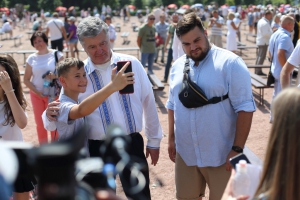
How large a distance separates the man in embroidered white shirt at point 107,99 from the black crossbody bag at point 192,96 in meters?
0.35

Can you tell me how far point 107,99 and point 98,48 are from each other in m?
0.38

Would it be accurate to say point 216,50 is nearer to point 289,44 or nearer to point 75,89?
point 75,89

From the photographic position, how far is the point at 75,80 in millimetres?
3041

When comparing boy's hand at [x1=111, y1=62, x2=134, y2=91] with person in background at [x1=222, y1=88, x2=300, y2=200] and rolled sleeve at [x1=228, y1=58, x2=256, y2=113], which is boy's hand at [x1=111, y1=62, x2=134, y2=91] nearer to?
rolled sleeve at [x1=228, y1=58, x2=256, y2=113]

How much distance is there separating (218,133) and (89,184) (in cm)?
199

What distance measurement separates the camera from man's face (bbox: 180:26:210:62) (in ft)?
Result: 10.1

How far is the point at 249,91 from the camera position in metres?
3.03

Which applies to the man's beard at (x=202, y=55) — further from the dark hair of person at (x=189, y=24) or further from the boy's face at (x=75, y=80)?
the boy's face at (x=75, y=80)

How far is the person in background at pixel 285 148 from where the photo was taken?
5.29ft

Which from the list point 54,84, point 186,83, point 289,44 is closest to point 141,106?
point 186,83

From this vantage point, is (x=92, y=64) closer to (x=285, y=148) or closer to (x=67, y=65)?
(x=67, y=65)

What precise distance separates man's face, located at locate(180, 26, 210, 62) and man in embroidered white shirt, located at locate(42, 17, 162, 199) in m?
0.43

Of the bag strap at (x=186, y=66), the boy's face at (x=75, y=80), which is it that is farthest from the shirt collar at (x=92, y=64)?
the bag strap at (x=186, y=66)

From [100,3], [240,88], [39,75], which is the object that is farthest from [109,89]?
[100,3]
